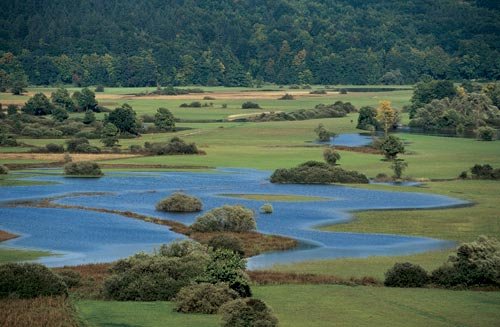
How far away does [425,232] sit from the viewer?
61.3m

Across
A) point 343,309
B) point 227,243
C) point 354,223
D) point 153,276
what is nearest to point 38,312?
point 153,276

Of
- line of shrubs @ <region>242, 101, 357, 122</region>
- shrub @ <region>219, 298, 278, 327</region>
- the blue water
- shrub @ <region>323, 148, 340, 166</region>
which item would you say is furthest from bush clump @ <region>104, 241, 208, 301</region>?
line of shrubs @ <region>242, 101, 357, 122</region>

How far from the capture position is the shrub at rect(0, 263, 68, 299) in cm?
3834

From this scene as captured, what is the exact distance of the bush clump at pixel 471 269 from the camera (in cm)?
4422

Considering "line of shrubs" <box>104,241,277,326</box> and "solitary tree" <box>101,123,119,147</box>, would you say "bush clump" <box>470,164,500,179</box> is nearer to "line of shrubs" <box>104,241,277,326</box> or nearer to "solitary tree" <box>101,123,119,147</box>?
"solitary tree" <box>101,123,119,147</box>

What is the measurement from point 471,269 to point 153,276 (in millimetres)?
12804

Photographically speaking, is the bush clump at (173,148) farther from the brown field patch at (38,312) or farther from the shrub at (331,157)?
the brown field patch at (38,312)

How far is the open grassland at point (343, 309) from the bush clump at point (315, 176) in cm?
4182

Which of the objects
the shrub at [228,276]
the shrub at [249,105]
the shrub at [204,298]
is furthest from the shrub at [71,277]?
the shrub at [249,105]

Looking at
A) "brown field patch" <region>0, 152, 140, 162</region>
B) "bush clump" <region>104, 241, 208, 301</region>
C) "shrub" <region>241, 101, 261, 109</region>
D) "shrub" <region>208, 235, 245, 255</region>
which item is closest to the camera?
"bush clump" <region>104, 241, 208, 301</region>

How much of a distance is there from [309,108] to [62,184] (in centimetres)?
9157

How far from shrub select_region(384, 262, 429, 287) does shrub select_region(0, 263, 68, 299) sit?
512 inches

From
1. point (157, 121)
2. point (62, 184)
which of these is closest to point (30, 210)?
point (62, 184)

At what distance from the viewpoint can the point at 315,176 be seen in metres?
85.8
